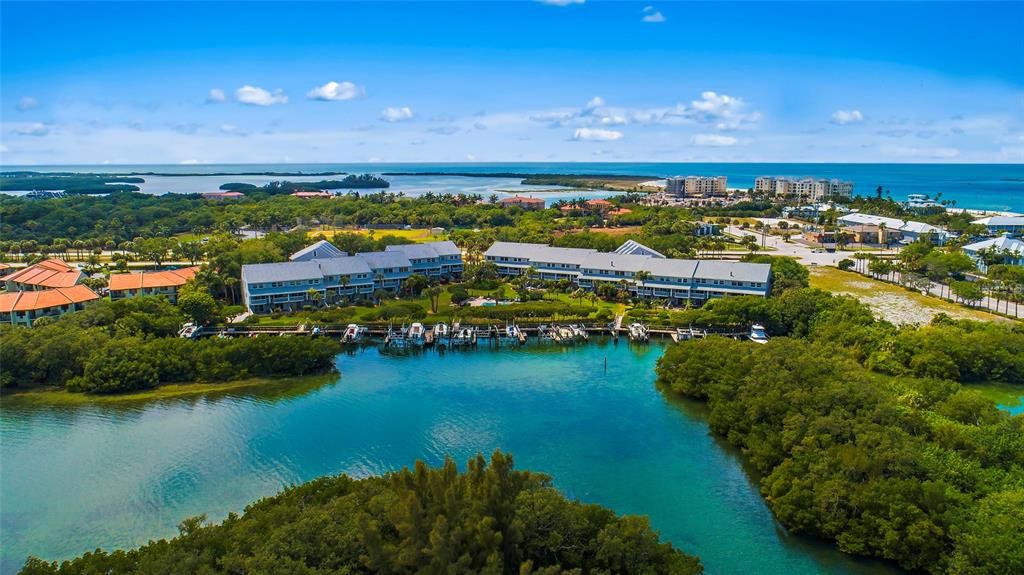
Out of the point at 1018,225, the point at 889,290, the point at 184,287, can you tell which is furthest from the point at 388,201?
the point at 1018,225

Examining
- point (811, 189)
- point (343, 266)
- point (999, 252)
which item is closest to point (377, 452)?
point (343, 266)

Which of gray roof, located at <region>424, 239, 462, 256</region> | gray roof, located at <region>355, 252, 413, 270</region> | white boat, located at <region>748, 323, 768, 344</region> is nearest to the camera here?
white boat, located at <region>748, 323, 768, 344</region>

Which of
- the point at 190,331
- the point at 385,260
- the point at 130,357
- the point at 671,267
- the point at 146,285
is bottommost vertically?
the point at 190,331

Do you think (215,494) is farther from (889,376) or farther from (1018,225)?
(1018,225)

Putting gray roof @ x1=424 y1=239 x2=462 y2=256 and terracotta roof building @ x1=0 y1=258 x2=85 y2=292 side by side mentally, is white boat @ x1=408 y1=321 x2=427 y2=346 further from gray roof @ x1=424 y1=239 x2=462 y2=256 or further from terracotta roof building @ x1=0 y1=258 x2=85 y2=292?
terracotta roof building @ x1=0 y1=258 x2=85 y2=292

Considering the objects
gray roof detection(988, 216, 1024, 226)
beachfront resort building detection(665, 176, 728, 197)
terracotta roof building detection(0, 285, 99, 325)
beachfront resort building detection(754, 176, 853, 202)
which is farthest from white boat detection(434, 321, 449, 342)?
beachfront resort building detection(665, 176, 728, 197)

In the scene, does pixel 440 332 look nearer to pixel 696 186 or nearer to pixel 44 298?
pixel 44 298
